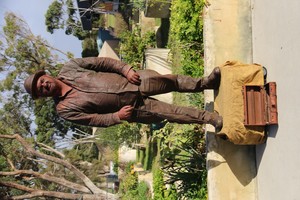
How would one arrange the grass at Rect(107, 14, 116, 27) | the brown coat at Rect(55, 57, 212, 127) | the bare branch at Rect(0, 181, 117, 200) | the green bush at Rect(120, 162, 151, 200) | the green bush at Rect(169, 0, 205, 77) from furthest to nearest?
the grass at Rect(107, 14, 116, 27)
the green bush at Rect(120, 162, 151, 200)
the bare branch at Rect(0, 181, 117, 200)
the green bush at Rect(169, 0, 205, 77)
the brown coat at Rect(55, 57, 212, 127)

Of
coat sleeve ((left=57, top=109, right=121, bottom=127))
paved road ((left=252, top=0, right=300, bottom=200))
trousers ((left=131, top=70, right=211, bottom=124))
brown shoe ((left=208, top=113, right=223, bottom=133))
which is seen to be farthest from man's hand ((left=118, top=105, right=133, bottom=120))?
paved road ((left=252, top=0, right=300, bottom=200))

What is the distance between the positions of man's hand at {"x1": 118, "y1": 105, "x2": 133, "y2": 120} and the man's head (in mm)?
800

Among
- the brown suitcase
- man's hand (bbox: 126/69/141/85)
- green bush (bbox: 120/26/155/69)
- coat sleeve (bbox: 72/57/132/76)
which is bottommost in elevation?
the brown suitcase

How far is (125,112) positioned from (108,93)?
335 mm

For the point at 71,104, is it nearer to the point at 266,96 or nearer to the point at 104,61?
the point at 104,61

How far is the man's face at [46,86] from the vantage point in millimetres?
4164

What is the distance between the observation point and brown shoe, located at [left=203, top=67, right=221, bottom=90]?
4457mm

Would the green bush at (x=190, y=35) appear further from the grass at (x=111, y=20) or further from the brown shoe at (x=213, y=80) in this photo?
the grass at (x=111, y=20)

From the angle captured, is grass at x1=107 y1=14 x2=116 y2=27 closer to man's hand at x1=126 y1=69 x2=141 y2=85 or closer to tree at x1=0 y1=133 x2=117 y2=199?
tree at x1=0 y1=133 x2=117 y2=199

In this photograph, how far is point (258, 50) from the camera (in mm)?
4641

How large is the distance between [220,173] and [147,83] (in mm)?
1448

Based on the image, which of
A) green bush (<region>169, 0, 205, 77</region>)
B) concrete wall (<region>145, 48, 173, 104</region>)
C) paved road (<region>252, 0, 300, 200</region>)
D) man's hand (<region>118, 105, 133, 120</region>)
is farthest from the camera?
concrete wall (<region>145, 48, 173, 104</region>)

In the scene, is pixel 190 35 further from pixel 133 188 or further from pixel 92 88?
pixel 133 188

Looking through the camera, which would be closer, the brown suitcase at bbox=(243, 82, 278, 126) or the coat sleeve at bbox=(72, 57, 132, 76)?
the brown suitcase at bbox=(243, 82, 278, 126)
